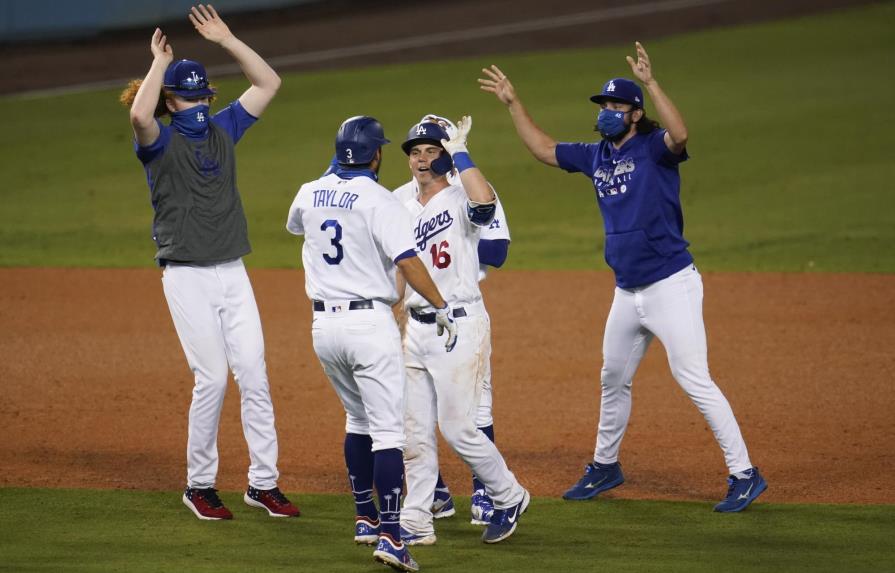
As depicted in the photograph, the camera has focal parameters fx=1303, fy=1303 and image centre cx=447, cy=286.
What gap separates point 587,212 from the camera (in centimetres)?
1769

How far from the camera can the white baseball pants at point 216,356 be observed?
22.9 feet

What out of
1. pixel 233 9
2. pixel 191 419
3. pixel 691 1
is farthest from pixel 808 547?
pixel 691 1

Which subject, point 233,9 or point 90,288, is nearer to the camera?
point 90,288

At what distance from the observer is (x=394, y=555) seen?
233 inches

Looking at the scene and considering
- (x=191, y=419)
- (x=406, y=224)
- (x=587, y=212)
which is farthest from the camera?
(x=587, y=212)

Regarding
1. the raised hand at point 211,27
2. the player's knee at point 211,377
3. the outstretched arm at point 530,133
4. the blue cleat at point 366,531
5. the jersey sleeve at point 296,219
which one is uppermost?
the raised hand at point 211,27

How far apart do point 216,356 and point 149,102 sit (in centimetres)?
139

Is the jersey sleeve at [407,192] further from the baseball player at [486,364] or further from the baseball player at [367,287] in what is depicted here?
the baseball player at [367,287]

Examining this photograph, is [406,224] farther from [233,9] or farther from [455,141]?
[233,9]

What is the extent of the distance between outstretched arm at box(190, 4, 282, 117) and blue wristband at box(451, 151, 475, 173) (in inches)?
54.7

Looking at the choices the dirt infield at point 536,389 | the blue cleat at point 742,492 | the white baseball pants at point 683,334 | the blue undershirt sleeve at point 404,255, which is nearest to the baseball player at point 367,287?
the blue undershirt sleeve at point 404,255

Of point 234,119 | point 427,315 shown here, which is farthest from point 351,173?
point 234,119

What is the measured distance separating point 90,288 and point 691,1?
65.2 ft

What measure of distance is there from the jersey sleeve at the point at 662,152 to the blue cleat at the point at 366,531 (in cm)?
250
